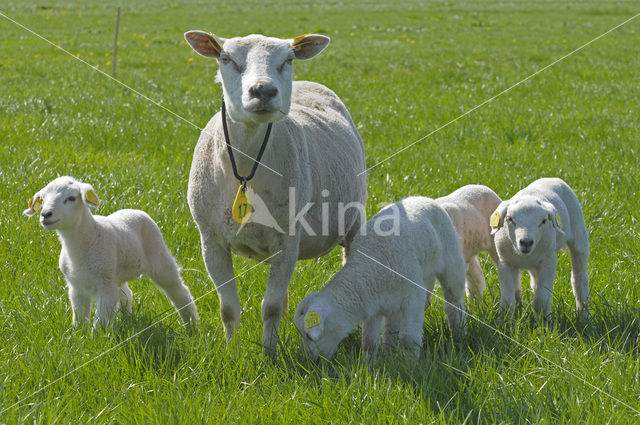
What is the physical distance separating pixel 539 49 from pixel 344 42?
6.25 meters

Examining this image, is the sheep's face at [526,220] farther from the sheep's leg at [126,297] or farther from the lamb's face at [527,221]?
the sheep's leg at [126,297]

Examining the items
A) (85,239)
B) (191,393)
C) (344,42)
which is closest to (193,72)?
(344,42)

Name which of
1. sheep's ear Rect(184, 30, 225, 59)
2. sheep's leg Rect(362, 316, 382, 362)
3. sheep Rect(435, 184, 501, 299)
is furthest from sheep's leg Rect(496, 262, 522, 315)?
sheep's ear Rect(184, 30, 225, 59)

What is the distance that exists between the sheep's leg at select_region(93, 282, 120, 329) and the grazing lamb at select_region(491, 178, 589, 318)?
2142 millimetres

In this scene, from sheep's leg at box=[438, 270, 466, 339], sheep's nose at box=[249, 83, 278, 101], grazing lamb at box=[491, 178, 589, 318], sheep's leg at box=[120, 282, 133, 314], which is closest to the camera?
sheep's nose at box=[249, 83, 278, 101]

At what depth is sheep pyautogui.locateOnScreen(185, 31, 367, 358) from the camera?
11.8ft

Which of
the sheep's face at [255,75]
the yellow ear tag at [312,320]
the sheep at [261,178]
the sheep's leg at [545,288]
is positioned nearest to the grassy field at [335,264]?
the sheep's leg at [545,288]

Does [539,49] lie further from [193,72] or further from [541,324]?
[541,324]

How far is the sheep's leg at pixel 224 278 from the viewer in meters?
4.03

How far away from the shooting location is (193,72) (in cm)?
1634

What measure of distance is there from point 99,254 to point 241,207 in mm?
997

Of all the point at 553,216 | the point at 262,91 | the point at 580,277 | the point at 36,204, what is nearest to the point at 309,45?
the point at 262,91

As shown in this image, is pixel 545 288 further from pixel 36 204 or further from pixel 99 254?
pixel 36 204

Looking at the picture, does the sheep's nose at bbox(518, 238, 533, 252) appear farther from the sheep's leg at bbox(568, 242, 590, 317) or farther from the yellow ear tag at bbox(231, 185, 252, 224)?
the yellow ear tag at bbox(231, 185, 252, 224)
